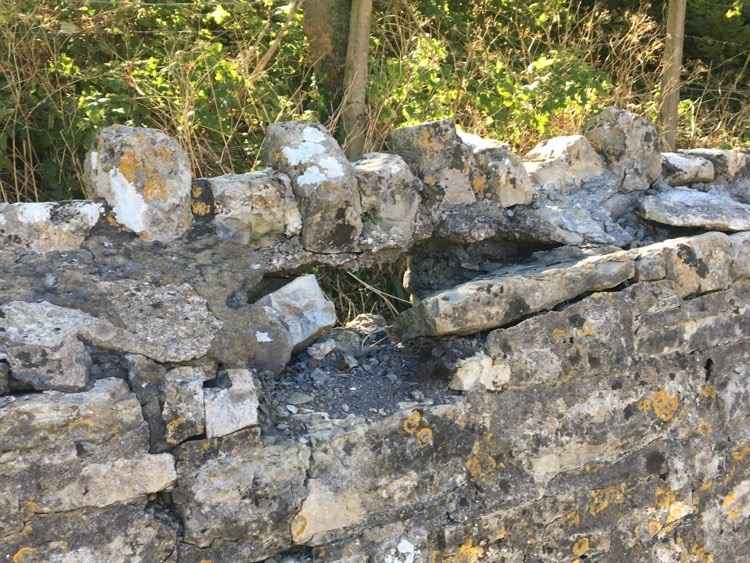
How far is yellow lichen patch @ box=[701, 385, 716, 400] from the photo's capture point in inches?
110

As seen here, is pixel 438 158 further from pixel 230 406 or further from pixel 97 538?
pixel 97 538

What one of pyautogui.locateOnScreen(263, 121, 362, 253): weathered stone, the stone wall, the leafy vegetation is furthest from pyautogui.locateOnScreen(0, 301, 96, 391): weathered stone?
the leafy vegetation

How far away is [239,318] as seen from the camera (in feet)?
7.06

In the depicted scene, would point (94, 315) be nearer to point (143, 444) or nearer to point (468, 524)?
point (143, 444)

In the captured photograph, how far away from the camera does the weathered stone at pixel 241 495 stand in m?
1.94

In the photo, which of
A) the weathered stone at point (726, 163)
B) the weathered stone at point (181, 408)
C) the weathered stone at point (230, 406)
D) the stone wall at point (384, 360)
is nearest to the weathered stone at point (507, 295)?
the stone wall at point (384, 360)

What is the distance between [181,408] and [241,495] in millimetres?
261

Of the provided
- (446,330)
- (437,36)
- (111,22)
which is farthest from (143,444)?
(437,36)

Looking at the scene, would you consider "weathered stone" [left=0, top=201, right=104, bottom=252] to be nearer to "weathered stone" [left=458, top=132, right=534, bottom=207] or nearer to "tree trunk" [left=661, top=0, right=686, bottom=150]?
"weathered stone" [left=458, top=132, right=534, bottom=207]

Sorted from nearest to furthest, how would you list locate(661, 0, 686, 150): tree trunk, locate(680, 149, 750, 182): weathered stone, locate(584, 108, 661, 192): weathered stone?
1. locate(584, 108, 661, 192): weathered stone
2. locate(680, 149, 750, 182): weathered stone
3. locate(661, 0, 686, 150): tree trunk

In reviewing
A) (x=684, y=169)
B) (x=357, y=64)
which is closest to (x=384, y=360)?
(x=684, y=169)

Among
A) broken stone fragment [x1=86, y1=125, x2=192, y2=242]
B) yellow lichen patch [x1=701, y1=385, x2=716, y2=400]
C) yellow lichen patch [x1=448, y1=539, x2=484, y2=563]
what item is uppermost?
broken stone fragment [x1=86, y1=125, x2=192, y2=242]

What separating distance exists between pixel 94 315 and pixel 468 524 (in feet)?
3.77

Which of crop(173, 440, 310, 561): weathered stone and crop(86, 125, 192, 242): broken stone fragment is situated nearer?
crop(173, 440, 310, 561): weathered stone
